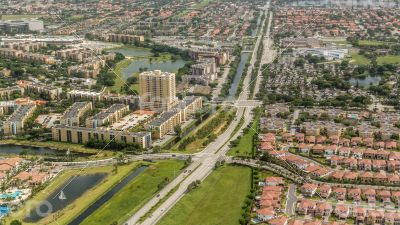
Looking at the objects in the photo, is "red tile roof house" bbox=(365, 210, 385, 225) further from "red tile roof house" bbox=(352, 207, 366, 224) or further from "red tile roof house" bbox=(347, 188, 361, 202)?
"red tile roof house" bbox=(347, 188, 361, 202)

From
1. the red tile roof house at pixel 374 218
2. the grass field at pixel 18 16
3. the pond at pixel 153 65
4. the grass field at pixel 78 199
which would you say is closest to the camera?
the red tile roof house at pixel 374 218

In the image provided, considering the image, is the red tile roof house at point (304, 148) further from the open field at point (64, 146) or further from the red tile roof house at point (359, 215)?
the open field at point (64, 146)

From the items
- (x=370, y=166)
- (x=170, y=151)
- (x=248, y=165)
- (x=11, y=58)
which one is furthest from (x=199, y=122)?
(x=11, y=58)

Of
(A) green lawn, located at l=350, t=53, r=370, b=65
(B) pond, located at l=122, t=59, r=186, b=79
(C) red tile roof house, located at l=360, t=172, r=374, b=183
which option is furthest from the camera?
(A) green lawn, located at l=350, t=53, r=370, b=65

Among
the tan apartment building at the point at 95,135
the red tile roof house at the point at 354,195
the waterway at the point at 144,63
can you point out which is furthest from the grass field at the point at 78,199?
the waterway at the point at 144,63

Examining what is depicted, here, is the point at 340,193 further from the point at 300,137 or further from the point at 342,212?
the point at 300,137

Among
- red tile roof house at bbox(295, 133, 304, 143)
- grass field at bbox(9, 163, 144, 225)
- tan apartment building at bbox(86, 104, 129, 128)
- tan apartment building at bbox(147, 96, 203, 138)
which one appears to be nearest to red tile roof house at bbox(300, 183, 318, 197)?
red tile roof house at bbox(295, 133, 304, 143)
